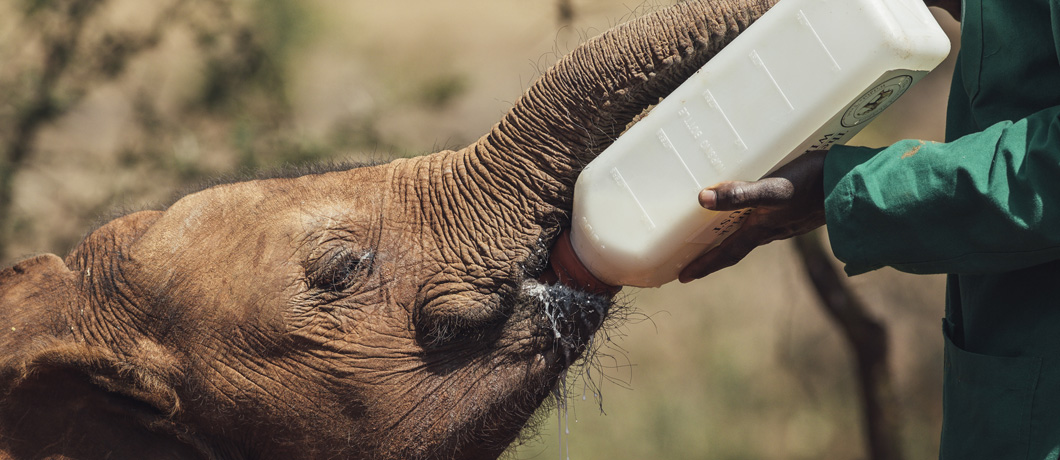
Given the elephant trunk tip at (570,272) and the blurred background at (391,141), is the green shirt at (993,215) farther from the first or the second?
the blurred background at (391,141)

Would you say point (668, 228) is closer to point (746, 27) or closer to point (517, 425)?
point (746, 27)

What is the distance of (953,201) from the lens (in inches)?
64.4

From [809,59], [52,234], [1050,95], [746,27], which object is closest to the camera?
[1050,95]

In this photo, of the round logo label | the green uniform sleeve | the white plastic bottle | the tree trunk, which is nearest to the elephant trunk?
the white plastic bottle

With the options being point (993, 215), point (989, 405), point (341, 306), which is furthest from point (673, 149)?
point (341, 306)

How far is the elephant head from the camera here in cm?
224

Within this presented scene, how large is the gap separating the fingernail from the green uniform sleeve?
0.67 feet

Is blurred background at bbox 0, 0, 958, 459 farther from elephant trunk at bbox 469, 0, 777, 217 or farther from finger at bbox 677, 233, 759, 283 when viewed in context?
finger at bbox 677, 233, 759, 283

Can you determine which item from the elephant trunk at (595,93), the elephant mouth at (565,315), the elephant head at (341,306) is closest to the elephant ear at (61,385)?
the elephant head at (341,306)

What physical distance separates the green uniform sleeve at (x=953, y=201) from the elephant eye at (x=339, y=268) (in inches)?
43.0

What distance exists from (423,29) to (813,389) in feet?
9.91

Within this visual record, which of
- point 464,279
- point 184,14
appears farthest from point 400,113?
point 464,279

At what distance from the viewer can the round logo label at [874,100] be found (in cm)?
183

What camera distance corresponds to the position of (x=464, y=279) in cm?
230
